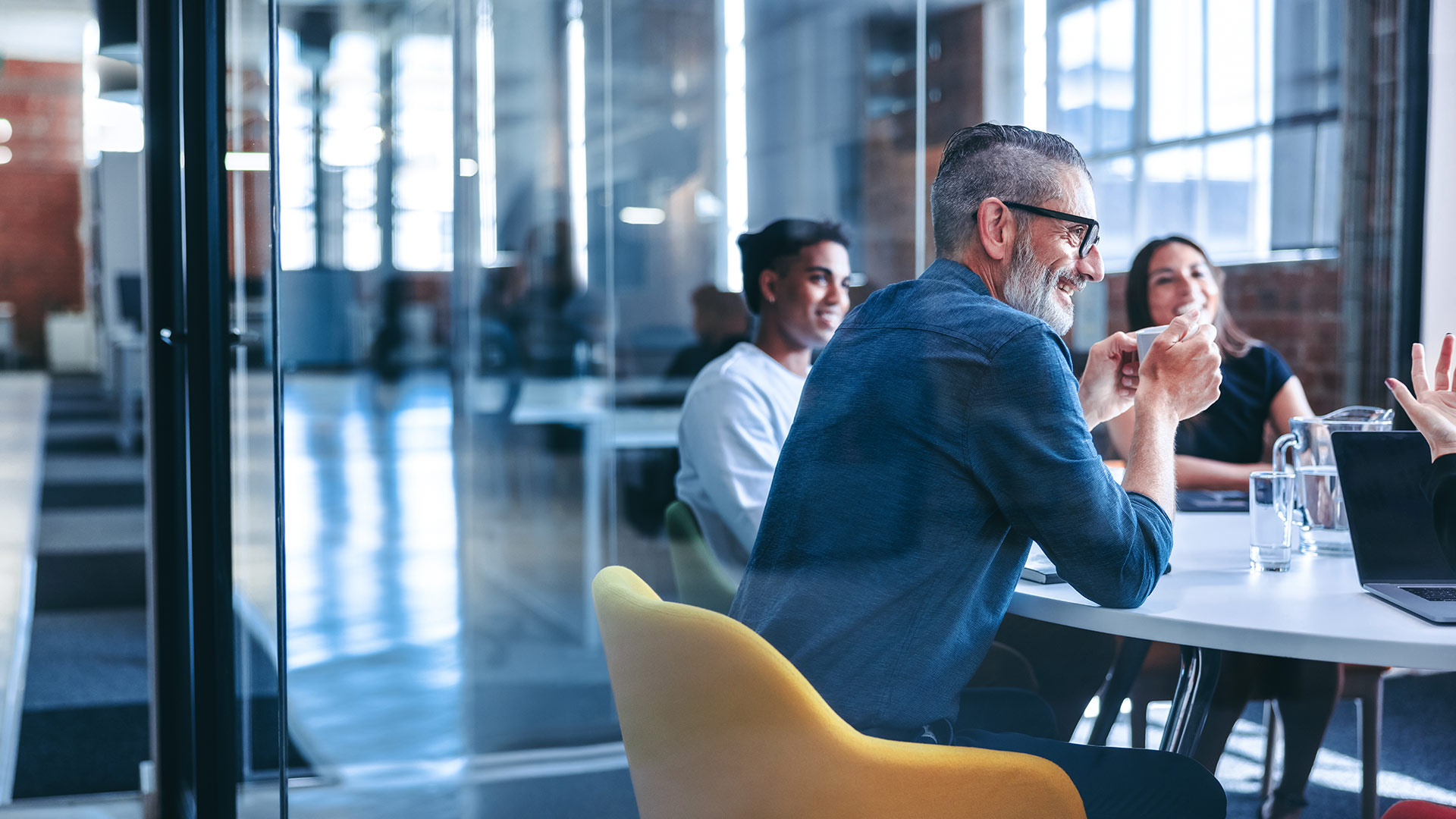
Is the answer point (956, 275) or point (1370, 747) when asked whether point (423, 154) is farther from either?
point (1370, 747)

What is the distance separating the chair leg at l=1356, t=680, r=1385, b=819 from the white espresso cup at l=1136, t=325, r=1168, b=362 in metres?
1.12

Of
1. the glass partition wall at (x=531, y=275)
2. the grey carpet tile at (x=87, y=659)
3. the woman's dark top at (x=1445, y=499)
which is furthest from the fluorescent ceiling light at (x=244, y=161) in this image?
the grey carpet tile at (x=87, y=659)

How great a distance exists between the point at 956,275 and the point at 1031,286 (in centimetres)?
11

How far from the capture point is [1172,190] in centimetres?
224

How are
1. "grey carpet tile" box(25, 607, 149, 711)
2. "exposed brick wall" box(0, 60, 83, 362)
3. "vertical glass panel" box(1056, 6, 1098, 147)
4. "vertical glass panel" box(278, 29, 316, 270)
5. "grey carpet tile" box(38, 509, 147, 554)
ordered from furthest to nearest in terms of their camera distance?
"exposed brick wall" box(0, 60, 83, 362)
"grey carpet tile" box(38, 509, 147, 554)
"grey carpet tile" box(25, 607, 149, 711)
"vertical glass panel" box(278, 29, 316, 270)
"vertical glass panel" box(1056, 6, 1098, 147)

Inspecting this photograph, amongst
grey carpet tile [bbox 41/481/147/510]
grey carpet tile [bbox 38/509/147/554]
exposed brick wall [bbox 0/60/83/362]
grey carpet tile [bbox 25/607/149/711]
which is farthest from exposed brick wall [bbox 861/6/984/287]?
exposed brick wall [bbox 0/60/83/362]

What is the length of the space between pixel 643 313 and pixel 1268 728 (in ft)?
6.29

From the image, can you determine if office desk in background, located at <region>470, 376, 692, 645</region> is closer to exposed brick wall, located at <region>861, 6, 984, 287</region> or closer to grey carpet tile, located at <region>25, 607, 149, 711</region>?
exposed brick wall, located at <region>861, 6, 984, 287</region>

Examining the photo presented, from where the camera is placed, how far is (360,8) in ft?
12.9

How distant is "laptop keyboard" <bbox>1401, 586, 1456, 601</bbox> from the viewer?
132 cm

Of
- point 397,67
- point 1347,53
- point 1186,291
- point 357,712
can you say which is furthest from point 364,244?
point 1347,53

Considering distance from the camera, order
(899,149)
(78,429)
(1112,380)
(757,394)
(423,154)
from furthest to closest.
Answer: (78,429) < (423,154) < (899,149) < (757,394) < (1112,380)

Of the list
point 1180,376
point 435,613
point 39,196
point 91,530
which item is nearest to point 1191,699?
point 1180,376

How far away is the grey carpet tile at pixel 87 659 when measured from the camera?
358cm
